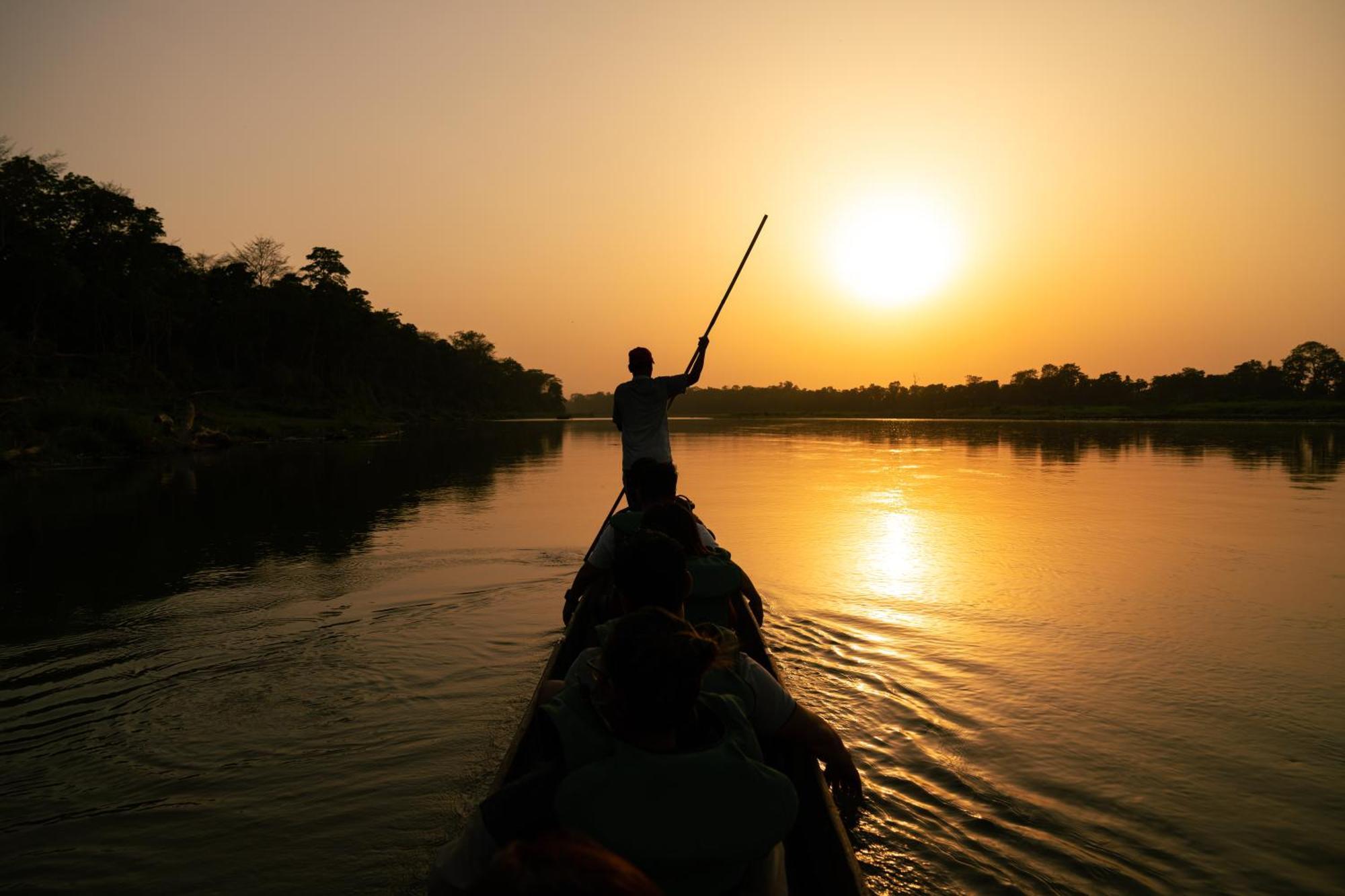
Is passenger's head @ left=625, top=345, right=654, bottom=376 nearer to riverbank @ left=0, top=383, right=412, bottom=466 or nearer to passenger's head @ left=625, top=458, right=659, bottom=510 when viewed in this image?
passenger's head @ left=625, top=458, right=659, bottom=510

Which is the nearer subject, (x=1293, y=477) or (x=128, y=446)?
(x=1293, y=477)

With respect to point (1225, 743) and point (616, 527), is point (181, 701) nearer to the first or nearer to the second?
point (616, 527)

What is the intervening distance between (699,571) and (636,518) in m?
1.54

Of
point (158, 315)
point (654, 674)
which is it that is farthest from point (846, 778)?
point (158, 315)

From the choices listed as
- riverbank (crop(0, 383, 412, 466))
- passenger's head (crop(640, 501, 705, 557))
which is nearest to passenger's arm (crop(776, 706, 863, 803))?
passenger's head (crop(640, 501, 705, 557))

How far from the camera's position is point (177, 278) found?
68.2m

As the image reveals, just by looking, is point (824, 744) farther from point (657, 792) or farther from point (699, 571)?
point (699, 571)

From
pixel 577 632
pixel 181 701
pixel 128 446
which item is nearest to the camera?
pixel 577 632

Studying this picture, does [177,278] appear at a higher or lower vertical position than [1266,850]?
higher

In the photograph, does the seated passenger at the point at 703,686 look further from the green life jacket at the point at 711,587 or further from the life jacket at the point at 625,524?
the life jacket at the point at 625,524

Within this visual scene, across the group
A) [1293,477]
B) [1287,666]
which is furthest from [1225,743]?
[1293,477]

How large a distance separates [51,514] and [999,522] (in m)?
22.6

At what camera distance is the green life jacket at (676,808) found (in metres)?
2.11

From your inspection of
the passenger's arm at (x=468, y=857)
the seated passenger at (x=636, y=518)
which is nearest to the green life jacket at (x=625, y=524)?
the seated passenger at (x=636, y=518)
